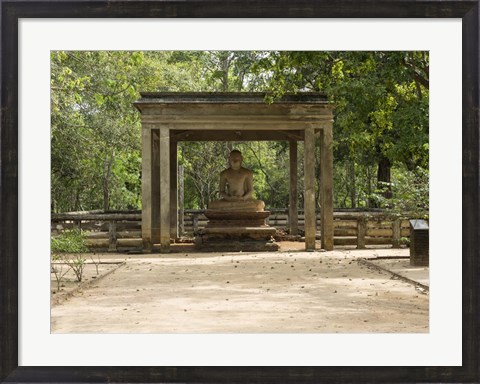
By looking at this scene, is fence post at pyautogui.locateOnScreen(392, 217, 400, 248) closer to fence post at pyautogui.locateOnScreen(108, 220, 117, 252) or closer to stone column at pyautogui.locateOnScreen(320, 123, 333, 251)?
stone column at pyautogui.locateOnScreen(320, 123, 333, 251)

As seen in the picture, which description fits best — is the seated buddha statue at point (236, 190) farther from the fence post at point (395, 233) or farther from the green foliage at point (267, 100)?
the fence post at point (395, 233)

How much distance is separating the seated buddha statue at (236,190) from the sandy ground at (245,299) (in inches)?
153

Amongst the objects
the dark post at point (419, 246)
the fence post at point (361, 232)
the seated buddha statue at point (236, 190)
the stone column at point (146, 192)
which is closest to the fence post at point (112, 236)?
the stone column at point (146, 192)

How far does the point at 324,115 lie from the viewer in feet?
53.5

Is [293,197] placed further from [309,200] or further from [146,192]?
[146,192]

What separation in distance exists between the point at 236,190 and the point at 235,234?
6.25ft

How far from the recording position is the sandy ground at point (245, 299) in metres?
7.03

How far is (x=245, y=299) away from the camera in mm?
8852

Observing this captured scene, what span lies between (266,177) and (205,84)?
600cm

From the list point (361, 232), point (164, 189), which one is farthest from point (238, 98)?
point (361, 232)

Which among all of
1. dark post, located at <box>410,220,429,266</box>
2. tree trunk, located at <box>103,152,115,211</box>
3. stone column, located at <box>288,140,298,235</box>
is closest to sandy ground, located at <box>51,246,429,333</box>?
dark post, located at <box>410,220,429,266</box>

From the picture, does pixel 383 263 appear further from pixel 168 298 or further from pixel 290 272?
pixel 168 298

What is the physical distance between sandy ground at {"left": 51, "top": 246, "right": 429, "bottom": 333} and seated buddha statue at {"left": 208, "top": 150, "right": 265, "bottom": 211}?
3895 millimetres

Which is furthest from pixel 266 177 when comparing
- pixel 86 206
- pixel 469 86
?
pixel 469 86
